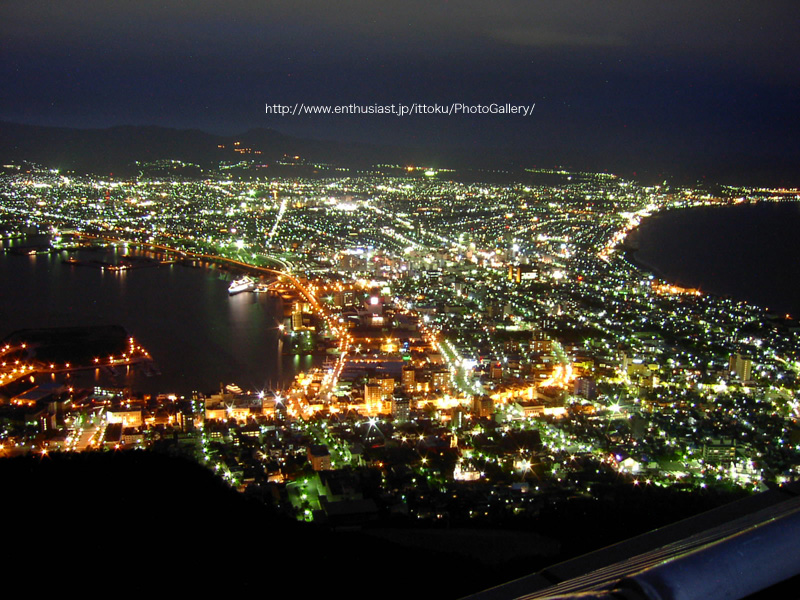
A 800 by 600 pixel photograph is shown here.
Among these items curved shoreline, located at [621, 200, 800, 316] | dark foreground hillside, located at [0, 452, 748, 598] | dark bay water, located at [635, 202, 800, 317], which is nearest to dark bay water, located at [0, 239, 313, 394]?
dark foreground hillside, located at [0, 452, 748, 598]

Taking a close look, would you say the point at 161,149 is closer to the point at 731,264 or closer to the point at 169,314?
the point at 169,314

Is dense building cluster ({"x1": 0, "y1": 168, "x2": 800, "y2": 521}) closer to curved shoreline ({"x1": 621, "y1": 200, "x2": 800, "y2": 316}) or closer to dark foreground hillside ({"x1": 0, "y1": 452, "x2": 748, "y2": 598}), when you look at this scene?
curved shoreline ({"x1": 621, "y1": 200, "x2": 800, "y2": 316})

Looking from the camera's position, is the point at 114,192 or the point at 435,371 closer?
the point at 435,371

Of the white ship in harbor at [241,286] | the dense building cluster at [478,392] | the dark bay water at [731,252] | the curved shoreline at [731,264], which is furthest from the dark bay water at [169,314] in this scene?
the dark bay water at [731,252]

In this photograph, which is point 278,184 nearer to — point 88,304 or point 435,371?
point 88,304

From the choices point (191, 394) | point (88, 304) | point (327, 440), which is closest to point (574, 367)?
point (327, 440)

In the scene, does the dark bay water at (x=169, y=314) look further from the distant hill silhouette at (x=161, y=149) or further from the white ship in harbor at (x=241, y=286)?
the distant hill silhouette at (x=161, y=149)
